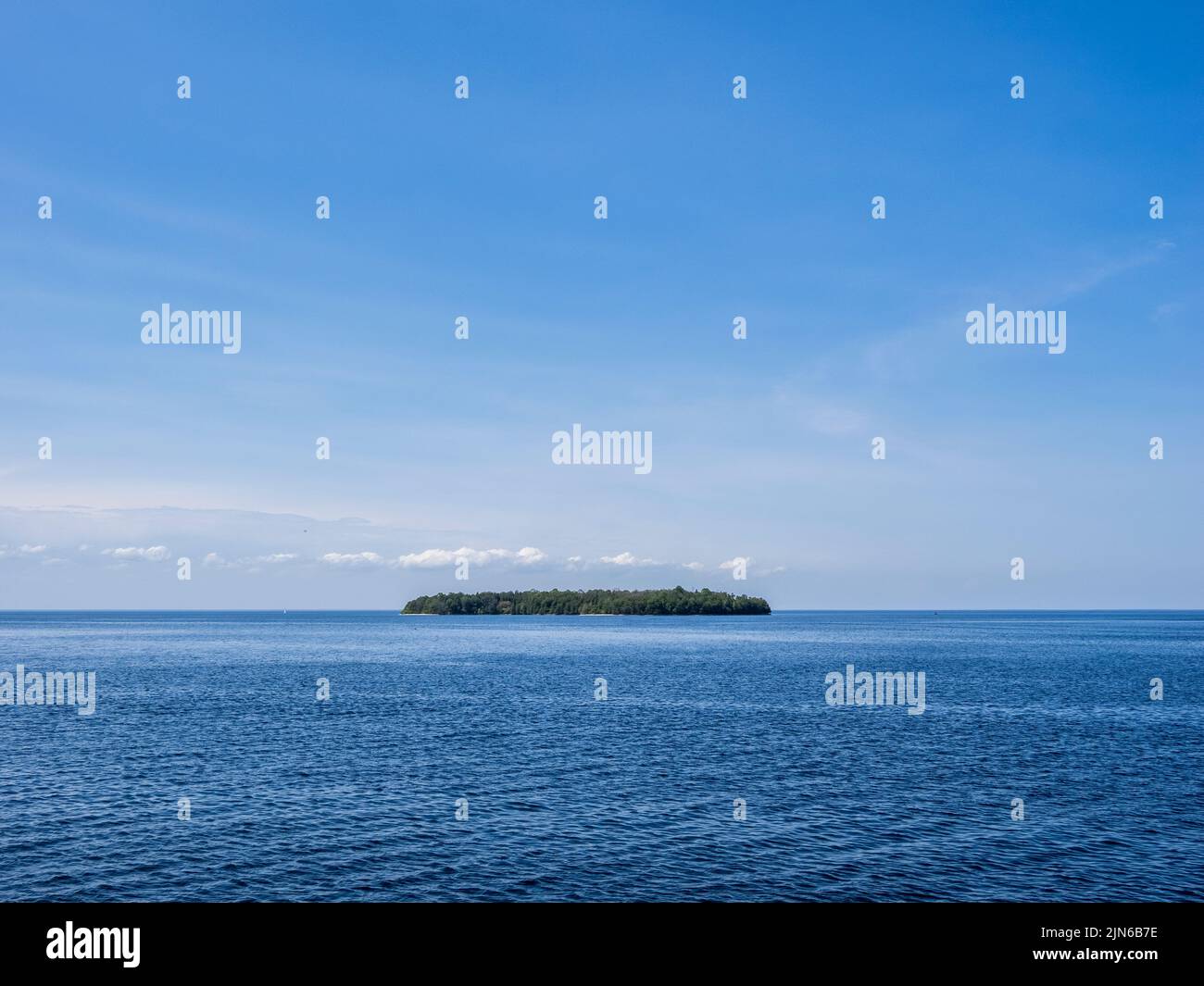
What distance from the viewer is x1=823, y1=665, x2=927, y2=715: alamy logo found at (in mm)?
82000

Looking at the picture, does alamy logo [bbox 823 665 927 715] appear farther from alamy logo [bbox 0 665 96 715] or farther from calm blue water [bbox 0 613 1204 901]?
alamy logo [bbox 0 665 96 715]

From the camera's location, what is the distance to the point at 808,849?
34250mm

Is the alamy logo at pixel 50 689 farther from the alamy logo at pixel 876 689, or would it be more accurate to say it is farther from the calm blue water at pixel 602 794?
the alamy logo at pixel 876 689

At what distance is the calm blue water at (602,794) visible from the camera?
3105 centimetres

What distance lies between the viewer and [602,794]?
4353 cm

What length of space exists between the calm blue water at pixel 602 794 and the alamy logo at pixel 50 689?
2958 millimetres

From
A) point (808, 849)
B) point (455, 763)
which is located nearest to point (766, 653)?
point (455, 763)

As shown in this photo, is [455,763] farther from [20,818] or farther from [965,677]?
[965,677]
